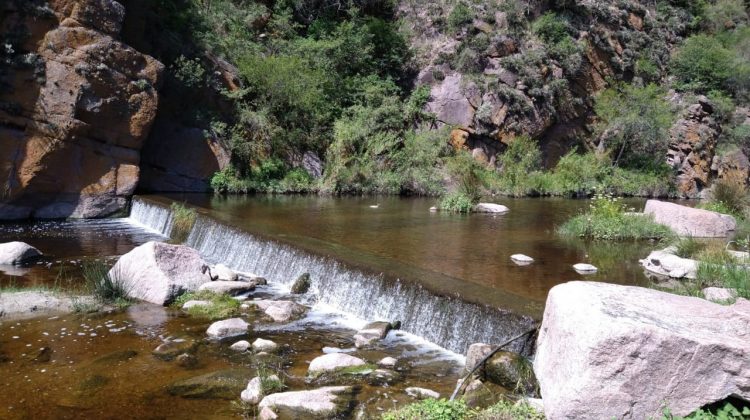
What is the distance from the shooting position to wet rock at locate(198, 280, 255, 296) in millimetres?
9477

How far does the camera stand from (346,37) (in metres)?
29.0

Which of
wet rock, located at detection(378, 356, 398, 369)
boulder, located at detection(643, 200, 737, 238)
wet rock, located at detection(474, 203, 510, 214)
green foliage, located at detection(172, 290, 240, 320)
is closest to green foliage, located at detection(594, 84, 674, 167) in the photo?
wet rock, located at detection(474, 203, 510, 214)

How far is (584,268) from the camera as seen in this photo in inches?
407

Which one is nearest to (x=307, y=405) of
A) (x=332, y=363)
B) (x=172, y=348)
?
(x=332, y=363)

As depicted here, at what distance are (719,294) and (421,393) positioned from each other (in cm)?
440

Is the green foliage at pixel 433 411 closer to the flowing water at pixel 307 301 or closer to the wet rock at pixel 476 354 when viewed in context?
the flowing water at pixel 307 301

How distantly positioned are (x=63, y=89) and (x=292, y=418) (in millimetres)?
14600

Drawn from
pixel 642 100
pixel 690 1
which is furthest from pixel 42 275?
pixel 690 1

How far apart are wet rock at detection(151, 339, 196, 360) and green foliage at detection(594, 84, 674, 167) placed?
2922 centimetres

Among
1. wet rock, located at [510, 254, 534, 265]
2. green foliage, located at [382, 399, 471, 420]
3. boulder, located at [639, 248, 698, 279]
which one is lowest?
green foliage, located at [382, 399, 471, 420]

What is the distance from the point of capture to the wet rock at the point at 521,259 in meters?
10.8

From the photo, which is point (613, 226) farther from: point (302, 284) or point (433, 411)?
point (433, 411)

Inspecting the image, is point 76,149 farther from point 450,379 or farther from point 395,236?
point 450,379

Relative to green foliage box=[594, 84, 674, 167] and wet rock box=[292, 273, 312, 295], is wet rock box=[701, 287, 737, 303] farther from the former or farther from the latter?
green foliage box=[594, 84, 674, 167]
